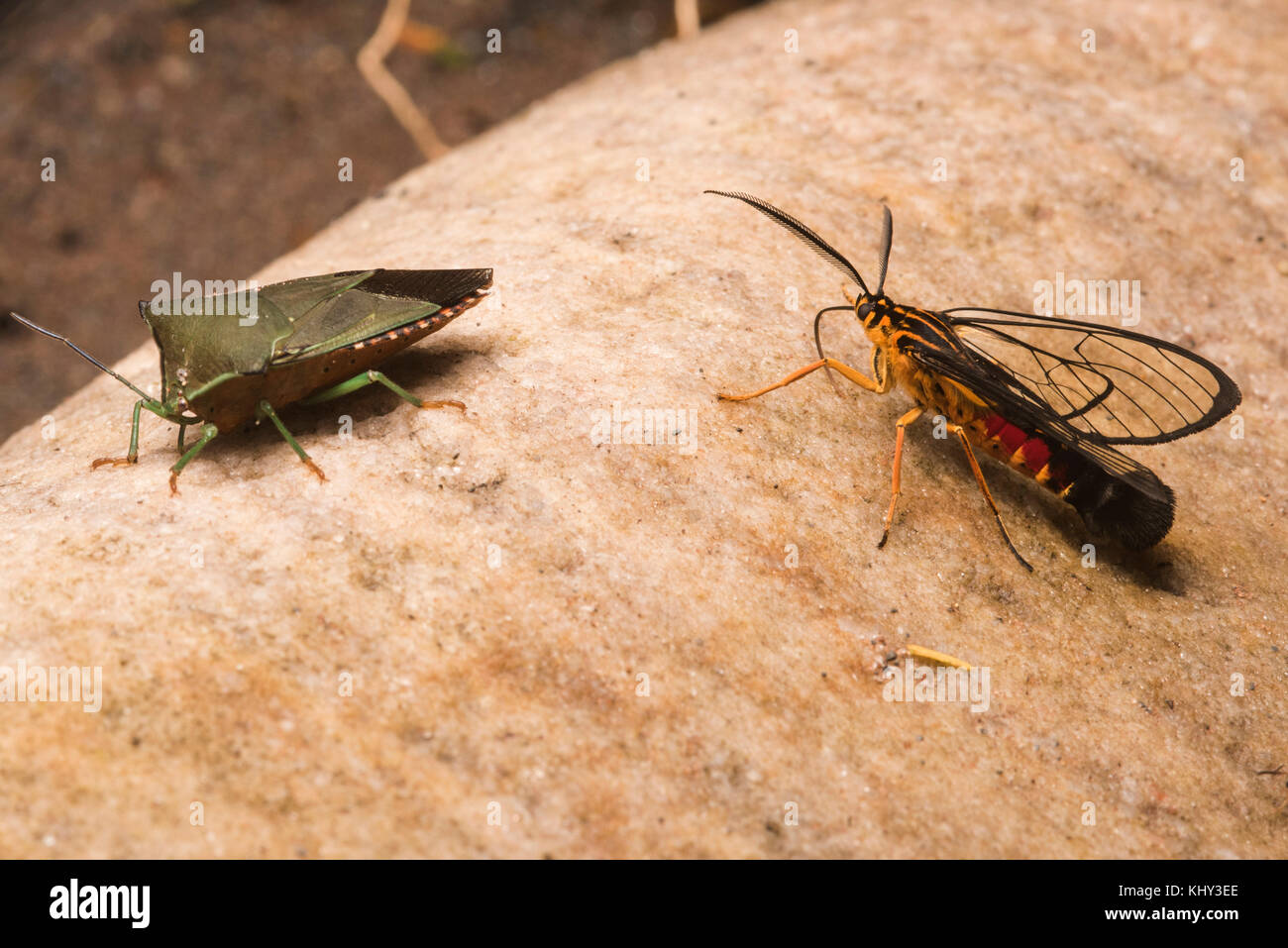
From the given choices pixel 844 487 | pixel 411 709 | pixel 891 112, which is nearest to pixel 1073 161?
pixel 891 112

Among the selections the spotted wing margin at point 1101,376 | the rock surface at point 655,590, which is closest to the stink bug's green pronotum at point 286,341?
the rock surface at point 655,590

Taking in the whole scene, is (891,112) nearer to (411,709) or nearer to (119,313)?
(411,709)

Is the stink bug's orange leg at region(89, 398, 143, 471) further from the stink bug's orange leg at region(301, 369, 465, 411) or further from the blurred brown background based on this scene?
the blurred brown background

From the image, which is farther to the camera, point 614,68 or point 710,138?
point 614,68
